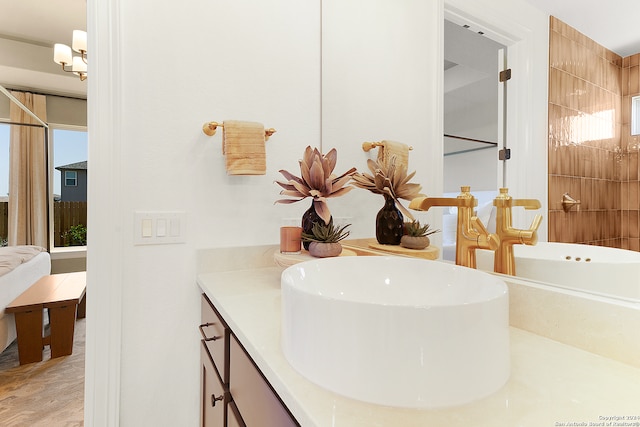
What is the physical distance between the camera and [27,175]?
3910 millimetres

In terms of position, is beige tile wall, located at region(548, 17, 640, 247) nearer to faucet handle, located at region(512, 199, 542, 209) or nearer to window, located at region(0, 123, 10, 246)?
faucet handle, located at region(512, 199, 542, 209)

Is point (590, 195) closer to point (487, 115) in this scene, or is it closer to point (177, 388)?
point (487, 115)

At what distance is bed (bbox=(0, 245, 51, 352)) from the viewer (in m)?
2.29

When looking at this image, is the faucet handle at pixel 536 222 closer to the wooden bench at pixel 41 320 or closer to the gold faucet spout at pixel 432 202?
the gold faucet spout at pixel 432 202

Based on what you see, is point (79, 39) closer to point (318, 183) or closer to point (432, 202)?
point (318, 183)

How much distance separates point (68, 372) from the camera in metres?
2.21

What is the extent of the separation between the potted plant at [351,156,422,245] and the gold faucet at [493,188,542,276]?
320mm

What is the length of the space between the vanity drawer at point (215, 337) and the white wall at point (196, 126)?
0.40 ft

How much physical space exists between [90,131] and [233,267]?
2.12 ft

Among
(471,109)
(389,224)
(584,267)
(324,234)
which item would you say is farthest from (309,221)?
(584,267)

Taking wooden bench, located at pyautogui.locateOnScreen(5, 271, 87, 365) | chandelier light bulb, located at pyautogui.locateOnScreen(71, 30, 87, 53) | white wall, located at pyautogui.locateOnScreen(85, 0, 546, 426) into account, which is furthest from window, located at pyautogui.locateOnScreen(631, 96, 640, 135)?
wooden bench, located at pyautogui.locateOnScreen(5, 271, 87, 365)

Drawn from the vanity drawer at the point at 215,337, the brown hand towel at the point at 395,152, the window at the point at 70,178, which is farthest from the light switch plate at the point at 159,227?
the window at the point at 70,178

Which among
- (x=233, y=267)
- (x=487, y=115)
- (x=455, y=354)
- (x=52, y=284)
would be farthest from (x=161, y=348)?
(x=52, y=284)

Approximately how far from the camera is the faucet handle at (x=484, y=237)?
82 centimetres
